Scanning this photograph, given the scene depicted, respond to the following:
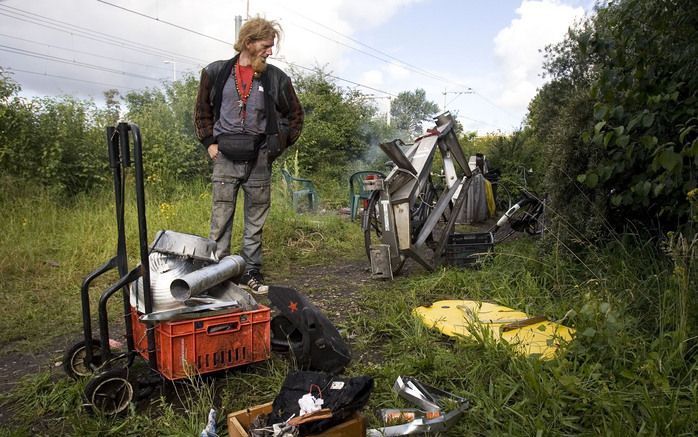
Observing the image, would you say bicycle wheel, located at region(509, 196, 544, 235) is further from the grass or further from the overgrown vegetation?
the grass

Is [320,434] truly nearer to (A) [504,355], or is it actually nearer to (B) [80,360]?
(A) [504,355]

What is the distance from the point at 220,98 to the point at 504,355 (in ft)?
9.39

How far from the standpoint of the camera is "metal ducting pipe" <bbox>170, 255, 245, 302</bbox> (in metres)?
2.31

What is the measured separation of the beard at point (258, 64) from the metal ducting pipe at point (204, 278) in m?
1.91

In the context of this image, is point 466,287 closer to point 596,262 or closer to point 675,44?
point 596,262

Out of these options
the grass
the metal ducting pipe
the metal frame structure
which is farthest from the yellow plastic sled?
the metal ducting pipe

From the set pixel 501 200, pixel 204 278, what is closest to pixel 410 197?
pixel 204 278

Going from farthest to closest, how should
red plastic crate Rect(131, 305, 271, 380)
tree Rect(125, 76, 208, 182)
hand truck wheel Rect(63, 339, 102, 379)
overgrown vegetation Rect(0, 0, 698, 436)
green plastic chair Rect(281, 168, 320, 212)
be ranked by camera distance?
green plastic chair Rect(281, 168, 320, 212), tree Rect(125, 76, 208, 182), hand truck wheel Rect(63, 339, 102, 379), red plastic crate Rect(131, 305, 271, 380), overgrown vegetation Rect(0, 0, 698, 436)

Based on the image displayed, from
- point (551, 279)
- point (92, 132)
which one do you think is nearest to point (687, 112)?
point (551, 279)

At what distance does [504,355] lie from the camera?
247 centimetres

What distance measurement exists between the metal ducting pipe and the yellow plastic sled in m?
1.29

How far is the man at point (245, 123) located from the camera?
3.94 m

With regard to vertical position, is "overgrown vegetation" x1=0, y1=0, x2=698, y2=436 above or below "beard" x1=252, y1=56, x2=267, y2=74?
below

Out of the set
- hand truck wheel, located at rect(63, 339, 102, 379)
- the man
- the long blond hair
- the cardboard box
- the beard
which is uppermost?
the long blond hair
